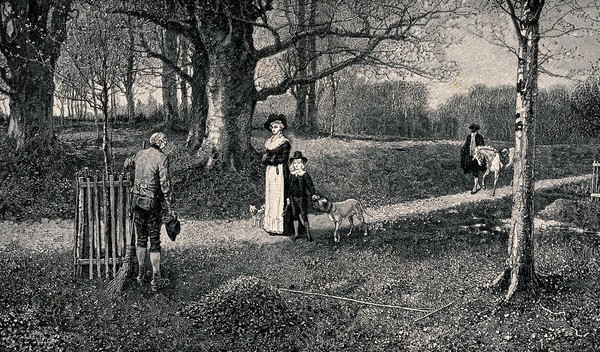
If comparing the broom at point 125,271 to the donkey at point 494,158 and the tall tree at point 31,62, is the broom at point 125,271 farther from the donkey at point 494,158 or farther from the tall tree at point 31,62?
the donkey at point 494,158

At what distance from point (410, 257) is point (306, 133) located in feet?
17.9

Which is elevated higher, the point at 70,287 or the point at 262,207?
the point at 262,207

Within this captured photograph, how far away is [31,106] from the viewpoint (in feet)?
37.8

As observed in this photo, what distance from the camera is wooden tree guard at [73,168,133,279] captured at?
338 inches

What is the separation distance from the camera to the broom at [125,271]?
840cm

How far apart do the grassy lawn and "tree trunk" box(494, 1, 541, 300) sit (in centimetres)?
A: 27

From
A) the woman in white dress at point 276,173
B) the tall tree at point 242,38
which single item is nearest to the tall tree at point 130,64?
the tall tree at point 242,38

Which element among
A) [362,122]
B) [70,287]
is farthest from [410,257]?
[362,122]

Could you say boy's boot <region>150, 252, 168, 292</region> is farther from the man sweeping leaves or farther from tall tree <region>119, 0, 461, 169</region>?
tall tree <region>119, 0, 461, 169</region>

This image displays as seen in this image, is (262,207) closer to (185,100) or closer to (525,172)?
(525,172)

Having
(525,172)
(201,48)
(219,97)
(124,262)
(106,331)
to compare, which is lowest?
(106,331)

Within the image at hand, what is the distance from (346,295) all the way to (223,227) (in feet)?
10.2

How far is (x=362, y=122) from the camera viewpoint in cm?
1541

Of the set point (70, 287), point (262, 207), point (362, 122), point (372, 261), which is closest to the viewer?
point (70, 287)
